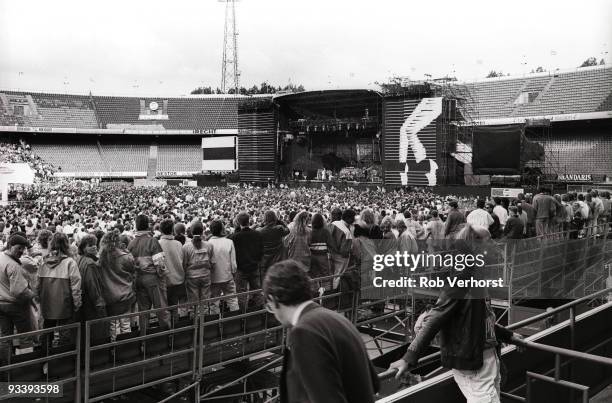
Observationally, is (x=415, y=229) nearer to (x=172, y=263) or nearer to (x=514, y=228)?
(x=514, y=228)


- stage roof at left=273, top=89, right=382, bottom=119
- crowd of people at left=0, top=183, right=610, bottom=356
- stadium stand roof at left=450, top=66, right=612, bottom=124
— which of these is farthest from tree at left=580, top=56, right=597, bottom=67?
crowd of people at left=0, top=183, right=610, bottom=356

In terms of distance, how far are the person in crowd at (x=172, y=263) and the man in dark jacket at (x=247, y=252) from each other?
31.8 inches

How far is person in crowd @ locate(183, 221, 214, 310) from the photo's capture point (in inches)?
248

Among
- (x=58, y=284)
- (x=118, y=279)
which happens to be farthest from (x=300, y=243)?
(x=58, y=284)

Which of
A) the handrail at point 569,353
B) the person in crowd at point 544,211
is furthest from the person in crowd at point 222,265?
the person in crowd at point 544,211

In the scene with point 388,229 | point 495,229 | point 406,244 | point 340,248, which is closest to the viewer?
point 340,248

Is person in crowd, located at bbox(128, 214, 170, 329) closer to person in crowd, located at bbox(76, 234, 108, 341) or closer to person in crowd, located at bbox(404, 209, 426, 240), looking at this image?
person in crowd, located at bbox(76, 234, 108, 341)

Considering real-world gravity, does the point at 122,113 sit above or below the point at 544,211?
above

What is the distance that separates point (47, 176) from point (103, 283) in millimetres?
40369

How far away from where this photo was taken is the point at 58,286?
5.04 meters

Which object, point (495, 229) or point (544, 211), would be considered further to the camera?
point (544, 211)

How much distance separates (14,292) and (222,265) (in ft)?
7.26

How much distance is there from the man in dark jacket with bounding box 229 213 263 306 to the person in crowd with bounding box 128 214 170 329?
1150 mm

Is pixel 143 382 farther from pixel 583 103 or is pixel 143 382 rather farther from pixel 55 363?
pixel 583 103
